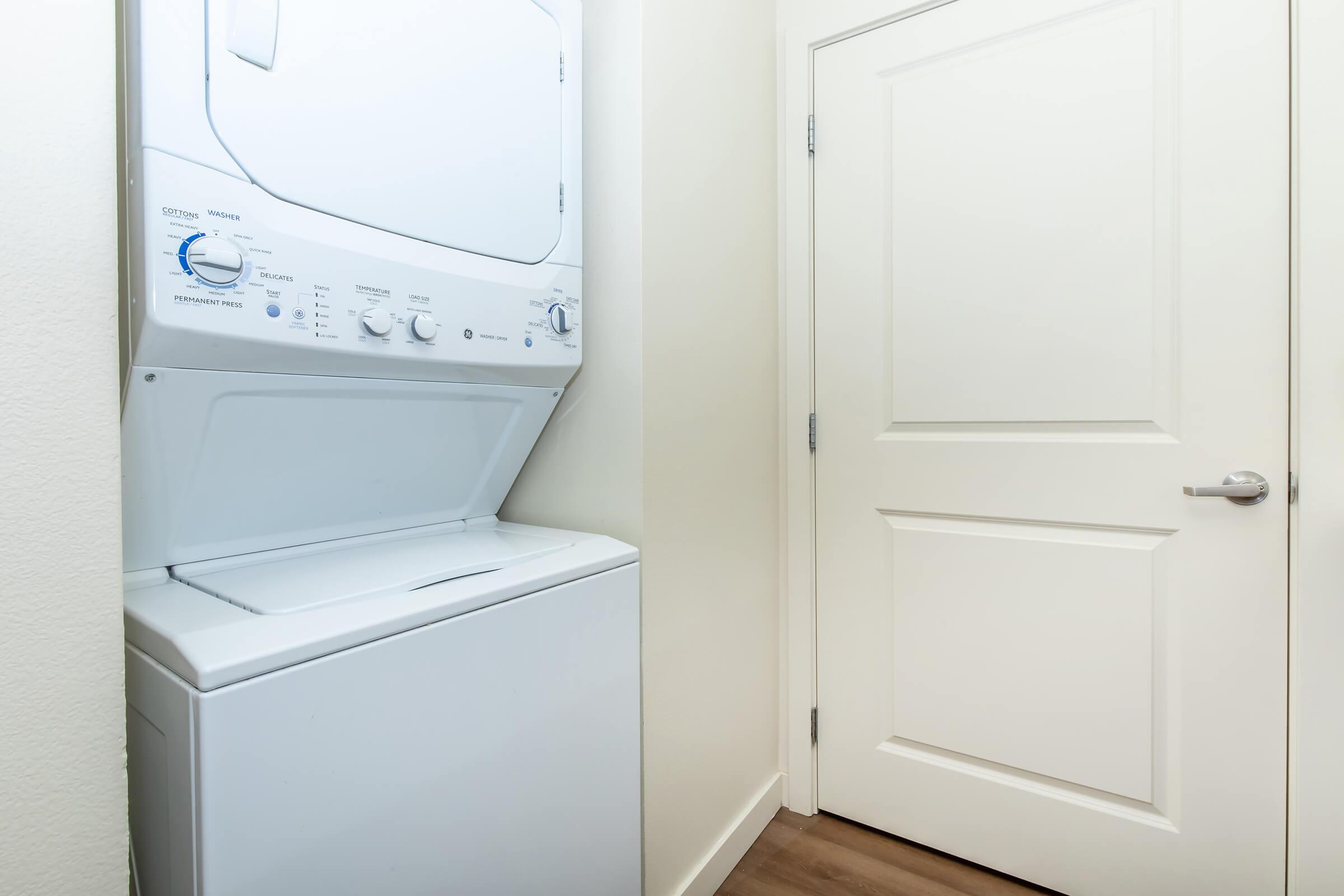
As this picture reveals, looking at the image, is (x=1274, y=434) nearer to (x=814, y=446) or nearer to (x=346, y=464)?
(x=814, y=446)

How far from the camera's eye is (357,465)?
1016mm

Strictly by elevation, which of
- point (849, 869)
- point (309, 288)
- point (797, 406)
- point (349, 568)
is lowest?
point (849, 869)

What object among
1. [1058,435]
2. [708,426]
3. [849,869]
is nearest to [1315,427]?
[1058,435]

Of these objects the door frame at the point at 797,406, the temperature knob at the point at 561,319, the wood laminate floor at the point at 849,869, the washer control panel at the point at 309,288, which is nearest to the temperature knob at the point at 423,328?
the washer control panel at the point at 309,288

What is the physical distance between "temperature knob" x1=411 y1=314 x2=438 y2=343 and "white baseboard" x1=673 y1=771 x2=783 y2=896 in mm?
1200

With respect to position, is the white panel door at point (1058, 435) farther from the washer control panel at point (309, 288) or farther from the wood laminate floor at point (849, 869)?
the washer control panel at point (309, 288)

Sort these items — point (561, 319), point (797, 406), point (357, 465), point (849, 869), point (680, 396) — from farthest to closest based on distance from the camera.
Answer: point (797, 406) → point (849, 869) → point (680, 396) → point (561, 319) → point (357, 465)

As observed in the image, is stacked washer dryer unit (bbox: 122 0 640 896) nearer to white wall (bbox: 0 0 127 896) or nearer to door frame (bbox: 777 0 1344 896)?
white wall (bbox: 0 0 127 896)

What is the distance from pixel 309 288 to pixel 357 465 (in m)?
0.32

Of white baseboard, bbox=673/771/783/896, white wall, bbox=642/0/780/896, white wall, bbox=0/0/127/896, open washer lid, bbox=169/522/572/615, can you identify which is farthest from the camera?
white baseboard, bbox=673/771/783/896

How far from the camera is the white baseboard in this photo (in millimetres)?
1374

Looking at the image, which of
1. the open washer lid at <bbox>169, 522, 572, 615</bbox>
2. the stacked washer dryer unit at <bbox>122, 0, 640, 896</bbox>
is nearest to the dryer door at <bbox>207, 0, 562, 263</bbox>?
the stacked washer dryer unit at <bbox>122, 0, 640, 896</bbox>

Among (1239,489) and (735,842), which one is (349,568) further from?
(1239,489)

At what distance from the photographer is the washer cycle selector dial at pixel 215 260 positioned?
27.5 inches
